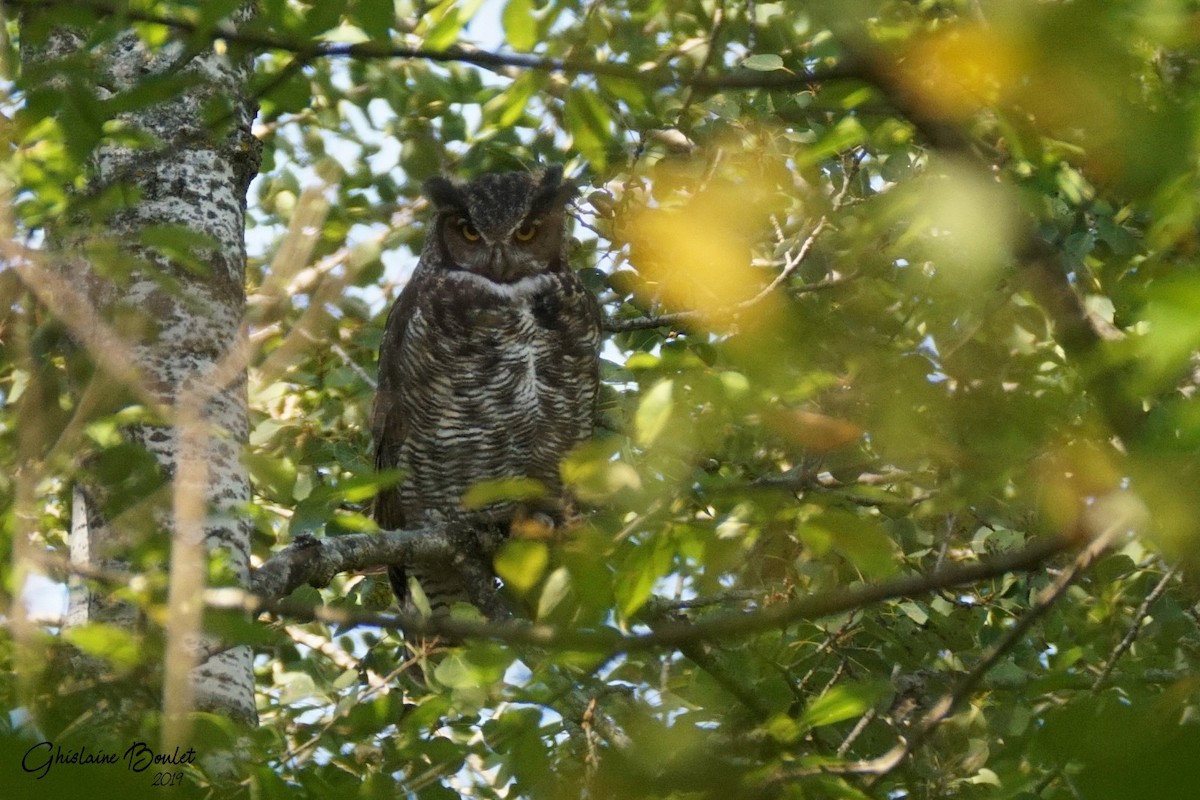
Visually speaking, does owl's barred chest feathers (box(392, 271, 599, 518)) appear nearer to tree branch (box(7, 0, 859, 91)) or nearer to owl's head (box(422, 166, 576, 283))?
owl's head (box(422, 166, 576, 283))

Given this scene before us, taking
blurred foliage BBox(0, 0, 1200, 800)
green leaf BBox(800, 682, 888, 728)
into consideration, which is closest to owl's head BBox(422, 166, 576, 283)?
blurred foliage BBox(0, 0, 1200, 800)

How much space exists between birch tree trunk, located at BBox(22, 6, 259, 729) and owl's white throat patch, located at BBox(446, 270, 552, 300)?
1311mm

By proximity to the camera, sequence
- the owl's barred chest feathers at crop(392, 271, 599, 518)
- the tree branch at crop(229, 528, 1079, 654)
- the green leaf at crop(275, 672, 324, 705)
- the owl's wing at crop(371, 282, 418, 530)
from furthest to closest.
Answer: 1. the owl's wing at crop(371, 282, 418, 530)
2. the owl's barred chest feathers at crop(392, 271, 599, 518)
3. the green leaf at crop(275, 672, 324, 705)
4. the tree branch at crop(229, 528, 1079, 654)

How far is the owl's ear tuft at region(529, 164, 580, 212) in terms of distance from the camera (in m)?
4.66

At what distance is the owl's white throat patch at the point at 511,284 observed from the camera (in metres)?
4.71

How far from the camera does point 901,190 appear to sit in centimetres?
139

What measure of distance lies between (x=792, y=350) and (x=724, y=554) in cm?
23

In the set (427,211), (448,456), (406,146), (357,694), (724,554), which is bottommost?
(724,554)

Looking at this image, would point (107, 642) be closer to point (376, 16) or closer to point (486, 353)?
point (376, 16)

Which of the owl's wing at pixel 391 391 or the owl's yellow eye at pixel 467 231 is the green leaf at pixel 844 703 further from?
the owl's yellow eye at pixel 467 231

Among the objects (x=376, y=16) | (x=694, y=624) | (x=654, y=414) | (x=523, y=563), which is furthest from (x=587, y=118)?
(x=694, y=624)

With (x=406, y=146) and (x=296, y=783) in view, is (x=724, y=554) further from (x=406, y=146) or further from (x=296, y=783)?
(x=406, y=146)

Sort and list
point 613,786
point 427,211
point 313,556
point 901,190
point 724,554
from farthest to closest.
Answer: point 427,211
point 313,556
point 901,190
point 724,554
point 613,786

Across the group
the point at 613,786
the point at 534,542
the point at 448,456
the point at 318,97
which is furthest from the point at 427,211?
the point at 613,786
